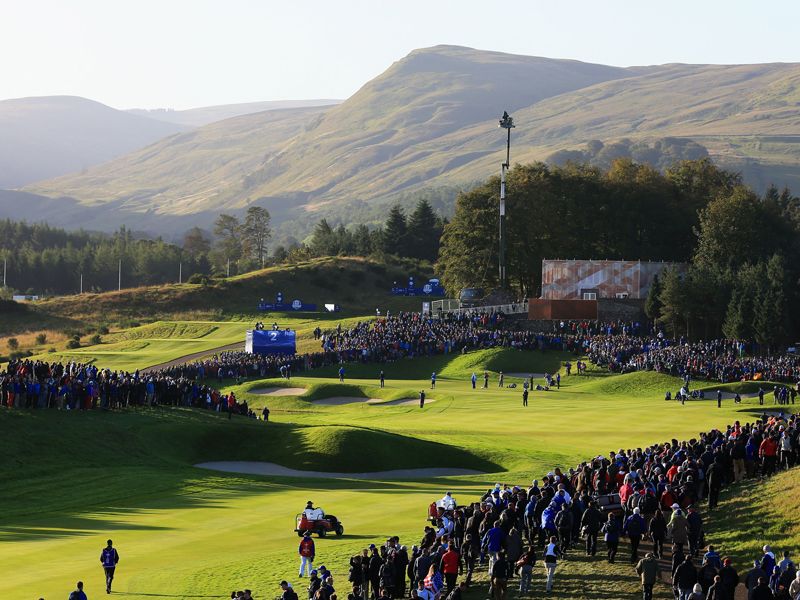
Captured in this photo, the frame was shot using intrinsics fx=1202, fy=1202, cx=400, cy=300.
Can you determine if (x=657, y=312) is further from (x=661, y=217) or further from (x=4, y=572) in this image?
(x=4, y=572)

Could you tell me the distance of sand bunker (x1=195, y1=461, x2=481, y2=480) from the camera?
5303 cm

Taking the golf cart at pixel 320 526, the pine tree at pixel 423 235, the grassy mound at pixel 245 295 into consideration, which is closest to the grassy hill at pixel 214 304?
the grassy mound at pixel 245 295

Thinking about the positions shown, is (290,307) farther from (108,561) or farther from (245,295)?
(108,561)

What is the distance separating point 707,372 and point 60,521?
5468 centimetres

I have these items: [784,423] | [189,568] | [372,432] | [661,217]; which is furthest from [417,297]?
[189,568]

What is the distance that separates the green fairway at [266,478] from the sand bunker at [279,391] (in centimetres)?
72

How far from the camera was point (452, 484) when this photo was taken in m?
49.4

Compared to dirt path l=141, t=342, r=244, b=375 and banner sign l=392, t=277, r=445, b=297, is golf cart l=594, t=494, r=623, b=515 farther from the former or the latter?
banner sign l=392, t=277, r=445, b=297

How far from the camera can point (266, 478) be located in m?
50.8

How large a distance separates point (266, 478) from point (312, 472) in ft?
11.6

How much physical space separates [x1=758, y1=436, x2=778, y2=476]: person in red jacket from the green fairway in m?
10.1

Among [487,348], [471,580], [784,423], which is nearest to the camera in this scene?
[471,580]

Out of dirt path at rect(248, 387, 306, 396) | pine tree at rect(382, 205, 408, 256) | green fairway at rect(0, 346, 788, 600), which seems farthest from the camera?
pine tree at rect(382, 205, 408, 256)

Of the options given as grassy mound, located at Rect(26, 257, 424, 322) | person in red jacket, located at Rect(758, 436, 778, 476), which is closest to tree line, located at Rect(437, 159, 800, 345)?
grassy mound, located at Rect(26, 257, 424, 322)
